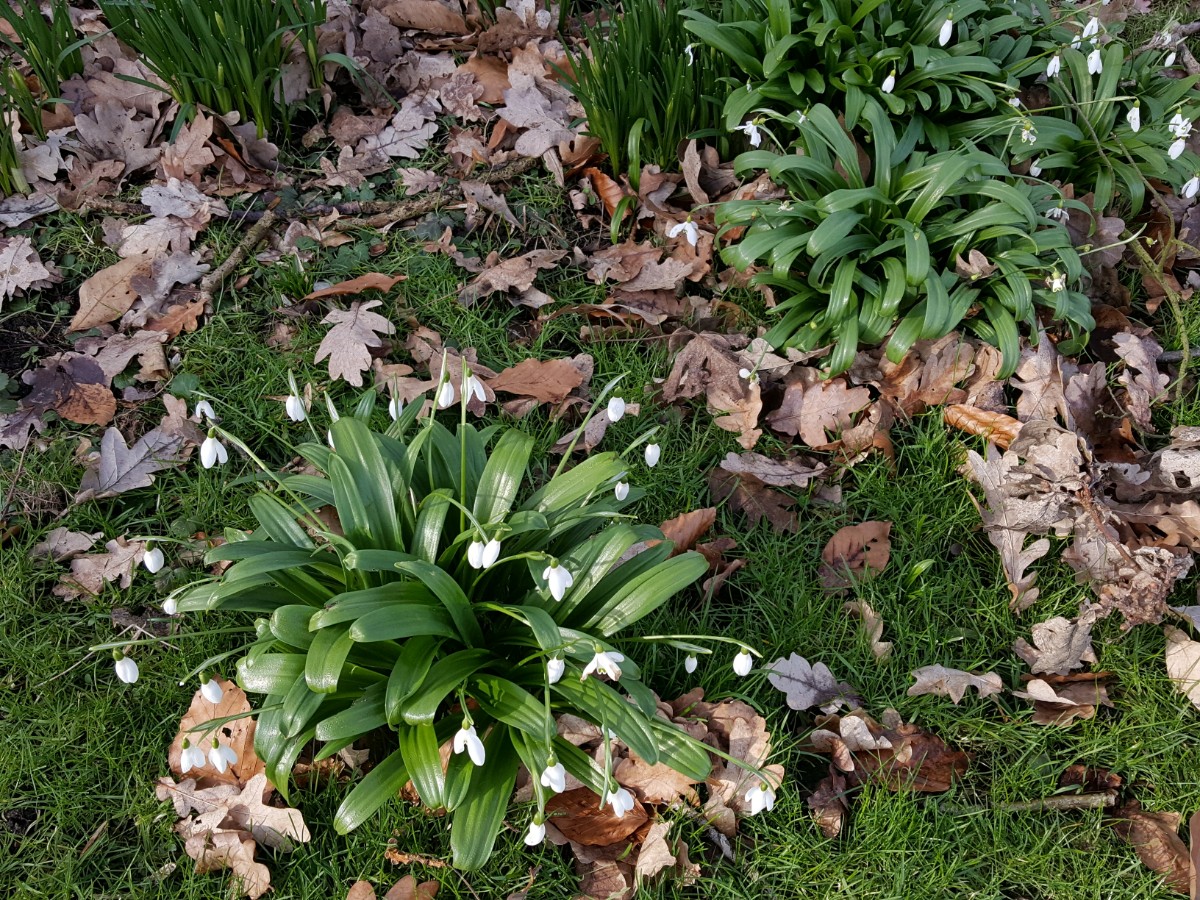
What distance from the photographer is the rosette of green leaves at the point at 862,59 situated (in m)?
3.44

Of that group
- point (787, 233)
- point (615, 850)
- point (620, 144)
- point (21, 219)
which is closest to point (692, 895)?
point (615, 850)

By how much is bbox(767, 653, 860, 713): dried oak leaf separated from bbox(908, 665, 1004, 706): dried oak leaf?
0.17 metres

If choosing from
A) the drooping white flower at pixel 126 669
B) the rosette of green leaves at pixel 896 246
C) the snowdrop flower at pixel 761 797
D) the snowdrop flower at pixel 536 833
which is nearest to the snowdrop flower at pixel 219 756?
the drooping white flower at pixel 126 669

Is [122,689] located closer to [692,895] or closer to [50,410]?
[50,410]

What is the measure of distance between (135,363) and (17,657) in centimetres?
106

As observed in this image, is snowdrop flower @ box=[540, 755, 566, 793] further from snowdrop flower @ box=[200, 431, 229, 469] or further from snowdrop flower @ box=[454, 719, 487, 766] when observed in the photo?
snowdrop flower @ box=[200, 431, 229, 469]

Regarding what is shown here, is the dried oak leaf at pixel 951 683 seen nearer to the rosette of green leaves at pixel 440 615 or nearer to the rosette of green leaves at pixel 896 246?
the rosette of green leaves at pixel 440 615

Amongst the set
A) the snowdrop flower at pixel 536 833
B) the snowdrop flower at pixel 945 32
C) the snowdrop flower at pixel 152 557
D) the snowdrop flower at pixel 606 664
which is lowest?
the snowdrop flower at pixel 536 833

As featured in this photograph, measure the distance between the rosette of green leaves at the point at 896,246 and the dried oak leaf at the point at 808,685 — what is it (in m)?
1.01

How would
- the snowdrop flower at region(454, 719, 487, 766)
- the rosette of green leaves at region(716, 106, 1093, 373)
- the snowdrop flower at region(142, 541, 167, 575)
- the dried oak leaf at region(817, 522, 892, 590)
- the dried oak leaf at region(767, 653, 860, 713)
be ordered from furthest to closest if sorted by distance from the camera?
the rosette of green leaves at region(716, 106, 1093, 373), the dried oak leaf at region(817, 522, 892, 590), the dried oak leaf at region(767, 653, 860, 713), the snowdrop flower at region(142, 541, 167, 575), the snowdrop flower at region(454, 719, 487, 766)

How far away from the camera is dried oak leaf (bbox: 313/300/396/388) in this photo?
3141 mm

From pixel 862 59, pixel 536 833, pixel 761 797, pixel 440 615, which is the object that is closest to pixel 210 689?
pixel 440 615

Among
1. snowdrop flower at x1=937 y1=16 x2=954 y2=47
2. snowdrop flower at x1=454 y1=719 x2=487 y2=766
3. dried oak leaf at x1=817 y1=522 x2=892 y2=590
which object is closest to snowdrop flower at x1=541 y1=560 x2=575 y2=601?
snowdrop flower at x1=454 y1=719 x2=487 y2=766

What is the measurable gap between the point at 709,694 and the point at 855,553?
0.66 meters
